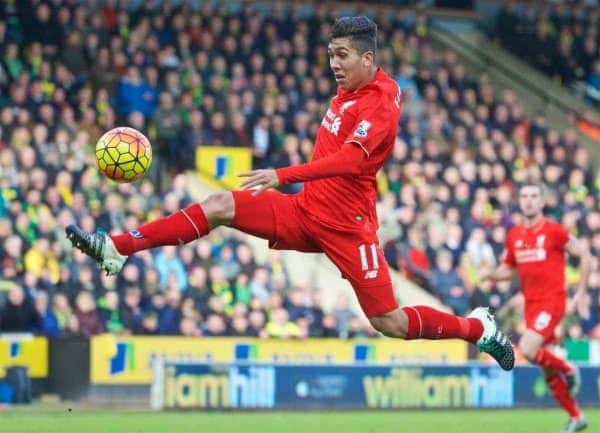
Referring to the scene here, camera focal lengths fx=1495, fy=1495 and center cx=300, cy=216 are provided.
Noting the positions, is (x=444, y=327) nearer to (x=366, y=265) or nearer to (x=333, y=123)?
(x=366, y=265)

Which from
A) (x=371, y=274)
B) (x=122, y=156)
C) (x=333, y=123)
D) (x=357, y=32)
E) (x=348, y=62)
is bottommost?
(x=371, y=274)

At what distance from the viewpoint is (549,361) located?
14.0 m

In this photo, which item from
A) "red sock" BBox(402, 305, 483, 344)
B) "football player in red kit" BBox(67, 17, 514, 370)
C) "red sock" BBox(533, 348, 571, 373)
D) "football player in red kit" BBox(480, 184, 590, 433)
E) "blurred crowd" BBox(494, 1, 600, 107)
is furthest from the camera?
"blurred crowd" BBox(494, 1, 600, 107)

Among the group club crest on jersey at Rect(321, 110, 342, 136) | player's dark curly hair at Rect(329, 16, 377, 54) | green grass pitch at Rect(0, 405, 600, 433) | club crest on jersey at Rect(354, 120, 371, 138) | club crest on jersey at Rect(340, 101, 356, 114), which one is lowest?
green grass pitch at Rect(0, 405, 600, 433)

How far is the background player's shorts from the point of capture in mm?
14281

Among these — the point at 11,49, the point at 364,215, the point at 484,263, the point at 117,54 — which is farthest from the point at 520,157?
the point at 364,215

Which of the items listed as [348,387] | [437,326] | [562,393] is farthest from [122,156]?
[348,387]

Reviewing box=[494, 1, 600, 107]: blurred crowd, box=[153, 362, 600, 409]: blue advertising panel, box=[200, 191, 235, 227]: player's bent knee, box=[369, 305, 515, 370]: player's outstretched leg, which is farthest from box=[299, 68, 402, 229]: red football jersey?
box=[494, 1, 600, 107]: blurred crowd

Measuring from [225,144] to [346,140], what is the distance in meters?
11.1

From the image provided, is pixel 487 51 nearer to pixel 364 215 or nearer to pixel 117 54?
pixel 117 54

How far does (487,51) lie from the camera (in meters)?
27.3

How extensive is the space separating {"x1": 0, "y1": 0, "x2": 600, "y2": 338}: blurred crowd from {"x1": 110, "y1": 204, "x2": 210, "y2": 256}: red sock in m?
6.74

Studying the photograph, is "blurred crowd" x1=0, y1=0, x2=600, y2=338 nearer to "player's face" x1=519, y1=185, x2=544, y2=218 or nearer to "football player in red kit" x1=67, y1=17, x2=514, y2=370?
"player's face" x1=519, y1=185, x2=544, y2=218

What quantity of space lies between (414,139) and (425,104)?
1296mm
